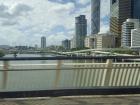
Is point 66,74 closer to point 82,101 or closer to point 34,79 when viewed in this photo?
point 34,79

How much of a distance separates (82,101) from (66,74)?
4.96 ft

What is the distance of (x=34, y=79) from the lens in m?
11.1

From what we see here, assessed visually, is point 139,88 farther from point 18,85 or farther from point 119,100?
point 18,85

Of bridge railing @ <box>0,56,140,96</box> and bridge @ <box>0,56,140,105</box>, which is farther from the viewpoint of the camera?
bridge railing @ <box>0,56,140,96</box>

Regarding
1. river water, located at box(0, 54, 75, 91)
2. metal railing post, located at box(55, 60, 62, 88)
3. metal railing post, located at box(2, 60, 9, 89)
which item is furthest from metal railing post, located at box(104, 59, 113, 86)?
metal railing post, located at box(2, 60, 9, 89)

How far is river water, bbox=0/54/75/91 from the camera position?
35.3 feet

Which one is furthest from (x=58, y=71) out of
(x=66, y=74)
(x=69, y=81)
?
(x=69, y=81)

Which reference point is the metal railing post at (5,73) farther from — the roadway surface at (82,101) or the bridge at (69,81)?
the roadway surface at (82,101)

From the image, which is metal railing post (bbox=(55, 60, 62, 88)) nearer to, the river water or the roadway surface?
the river water

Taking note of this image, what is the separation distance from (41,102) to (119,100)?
1982 millimetres

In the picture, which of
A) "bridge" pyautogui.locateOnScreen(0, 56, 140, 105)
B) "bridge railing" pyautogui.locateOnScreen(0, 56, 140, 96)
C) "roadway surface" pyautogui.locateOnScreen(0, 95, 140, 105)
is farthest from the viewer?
"bridge railing" pyautogui.locateOnScreen(0, 56, 140, 96)

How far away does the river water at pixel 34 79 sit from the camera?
10.8m

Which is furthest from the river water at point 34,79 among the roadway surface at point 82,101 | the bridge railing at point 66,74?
the roadway surface at point 82,101

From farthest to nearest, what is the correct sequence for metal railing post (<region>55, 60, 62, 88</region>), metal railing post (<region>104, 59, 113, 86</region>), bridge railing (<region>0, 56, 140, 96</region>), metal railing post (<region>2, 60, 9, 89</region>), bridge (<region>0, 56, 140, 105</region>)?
metal railing post (<region>104, 59, 113, 86</region>), metal railing post (<region>55, 60, 62, 88</region>), bridge railing (<region>0, 56, 140, 96</region>), metal railing post (<region>2, 60, 9, 89</region>), bridge (<region>0, 56, 140, 105</region>)
